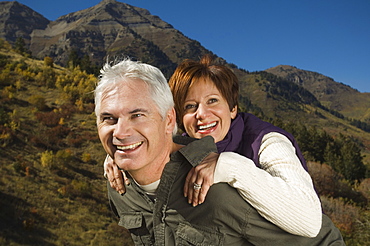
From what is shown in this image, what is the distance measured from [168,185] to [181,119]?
1262mm

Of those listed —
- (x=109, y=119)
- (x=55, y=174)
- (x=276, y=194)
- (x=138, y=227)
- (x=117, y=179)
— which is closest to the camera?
(x=276, y=194)

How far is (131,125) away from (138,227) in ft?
3.15

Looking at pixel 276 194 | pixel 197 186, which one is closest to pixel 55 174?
pixel 197 186

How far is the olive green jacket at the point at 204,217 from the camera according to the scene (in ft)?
6.57

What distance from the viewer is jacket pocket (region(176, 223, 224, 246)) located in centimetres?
206

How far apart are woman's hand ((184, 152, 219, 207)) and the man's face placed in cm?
35

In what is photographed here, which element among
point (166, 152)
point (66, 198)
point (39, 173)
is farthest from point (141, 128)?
point (39, 173)

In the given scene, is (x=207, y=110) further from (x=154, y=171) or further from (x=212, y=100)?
(x=154, y=171)

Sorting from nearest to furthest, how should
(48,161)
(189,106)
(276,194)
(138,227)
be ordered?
(276,194)
(138,227)
(189,106)
(48,161)

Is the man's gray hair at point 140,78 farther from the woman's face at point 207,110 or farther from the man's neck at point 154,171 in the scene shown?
the woman's face at point 207,110

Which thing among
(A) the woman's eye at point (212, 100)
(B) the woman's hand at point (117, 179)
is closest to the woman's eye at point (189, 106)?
(A) the woman's eye at point (212, 100)

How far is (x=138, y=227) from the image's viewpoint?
100 inches

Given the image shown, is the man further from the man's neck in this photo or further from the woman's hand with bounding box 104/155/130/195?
the woman's hand with bounding box 104/155/130/195

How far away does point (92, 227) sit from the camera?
15227mm
